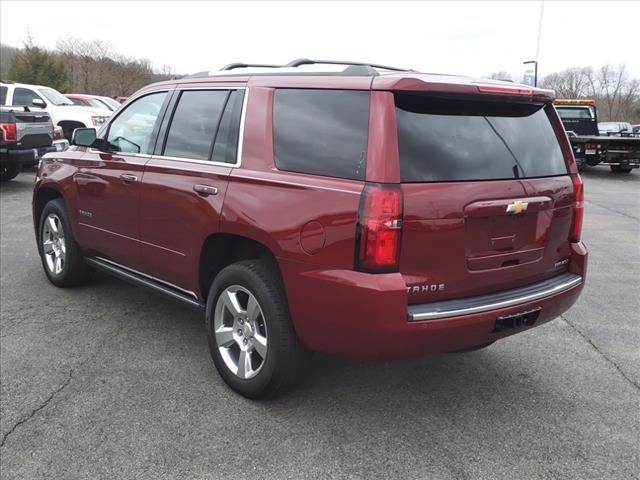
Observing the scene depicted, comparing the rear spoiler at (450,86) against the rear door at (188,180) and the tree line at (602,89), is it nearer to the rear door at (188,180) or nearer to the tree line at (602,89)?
the rear door at (188,180)

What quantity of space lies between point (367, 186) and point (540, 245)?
1.14 m

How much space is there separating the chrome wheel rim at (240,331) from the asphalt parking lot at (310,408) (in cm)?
20

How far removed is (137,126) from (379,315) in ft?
8.73

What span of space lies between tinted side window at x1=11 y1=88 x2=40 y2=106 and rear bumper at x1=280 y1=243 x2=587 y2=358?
1422 centimetres

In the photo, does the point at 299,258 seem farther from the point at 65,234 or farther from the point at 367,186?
the point at 65,234

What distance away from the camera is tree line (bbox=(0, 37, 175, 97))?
31.8 meters

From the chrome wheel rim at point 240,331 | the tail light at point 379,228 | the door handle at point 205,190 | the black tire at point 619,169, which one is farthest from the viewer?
the black tire at point 619,169

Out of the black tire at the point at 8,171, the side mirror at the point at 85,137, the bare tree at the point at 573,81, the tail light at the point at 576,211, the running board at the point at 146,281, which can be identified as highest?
the bare tree at the point at 573,81

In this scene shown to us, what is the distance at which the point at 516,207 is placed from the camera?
2975 mm

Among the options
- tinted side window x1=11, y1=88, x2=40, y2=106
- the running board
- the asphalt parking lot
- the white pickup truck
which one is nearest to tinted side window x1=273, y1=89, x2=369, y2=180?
the running board

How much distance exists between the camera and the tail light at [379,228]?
264 cm

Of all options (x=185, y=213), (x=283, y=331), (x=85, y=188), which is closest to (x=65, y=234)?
(x=85, y=188)

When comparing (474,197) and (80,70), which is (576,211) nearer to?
(474,197)

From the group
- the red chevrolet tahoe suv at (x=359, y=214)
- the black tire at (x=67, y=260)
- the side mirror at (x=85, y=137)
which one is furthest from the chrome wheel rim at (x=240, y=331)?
→ the black tire at (x=67, y=260)
